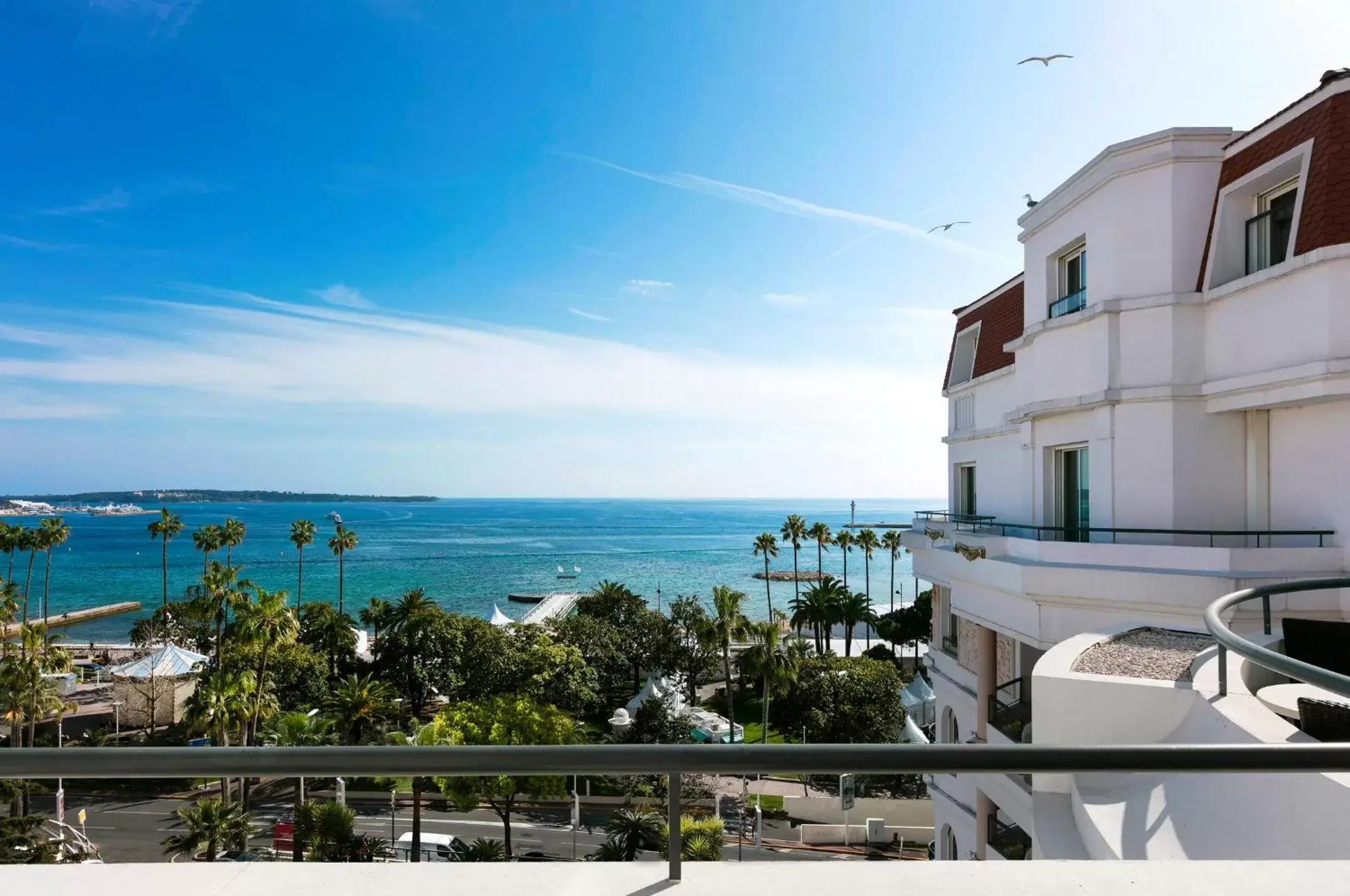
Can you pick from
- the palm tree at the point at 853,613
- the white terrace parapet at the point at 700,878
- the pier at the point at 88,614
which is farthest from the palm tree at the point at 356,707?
the pier at the point at 88,614

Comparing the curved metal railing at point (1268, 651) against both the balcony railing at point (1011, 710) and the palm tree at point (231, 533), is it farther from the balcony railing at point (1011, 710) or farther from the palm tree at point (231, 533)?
the palm tree at point (231, 533)

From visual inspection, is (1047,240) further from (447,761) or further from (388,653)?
(388,653)

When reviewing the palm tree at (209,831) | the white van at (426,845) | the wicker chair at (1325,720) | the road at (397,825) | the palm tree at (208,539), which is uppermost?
the wicker chair at (1325,720)

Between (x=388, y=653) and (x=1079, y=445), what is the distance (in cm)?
3979

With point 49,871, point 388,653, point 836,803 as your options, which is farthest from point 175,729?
point 49,871

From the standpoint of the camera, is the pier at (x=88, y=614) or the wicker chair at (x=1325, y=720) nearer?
the wicker chair at (x=1325, y=720)

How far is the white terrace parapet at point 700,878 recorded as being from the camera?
2.28 meters

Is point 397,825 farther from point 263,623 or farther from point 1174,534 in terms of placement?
point 1174,534

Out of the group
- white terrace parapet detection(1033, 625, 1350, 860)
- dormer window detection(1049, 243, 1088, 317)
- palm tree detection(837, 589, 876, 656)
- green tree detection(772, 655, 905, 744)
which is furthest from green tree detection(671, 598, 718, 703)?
white terrace parapet detection(1033, 625, 1350, 860)

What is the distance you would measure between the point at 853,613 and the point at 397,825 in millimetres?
35835

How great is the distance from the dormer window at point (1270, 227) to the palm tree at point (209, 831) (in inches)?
827

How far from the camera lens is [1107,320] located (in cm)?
1100

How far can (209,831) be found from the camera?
17.2 metres

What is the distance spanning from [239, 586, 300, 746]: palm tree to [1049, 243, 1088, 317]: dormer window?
81.6 ft
